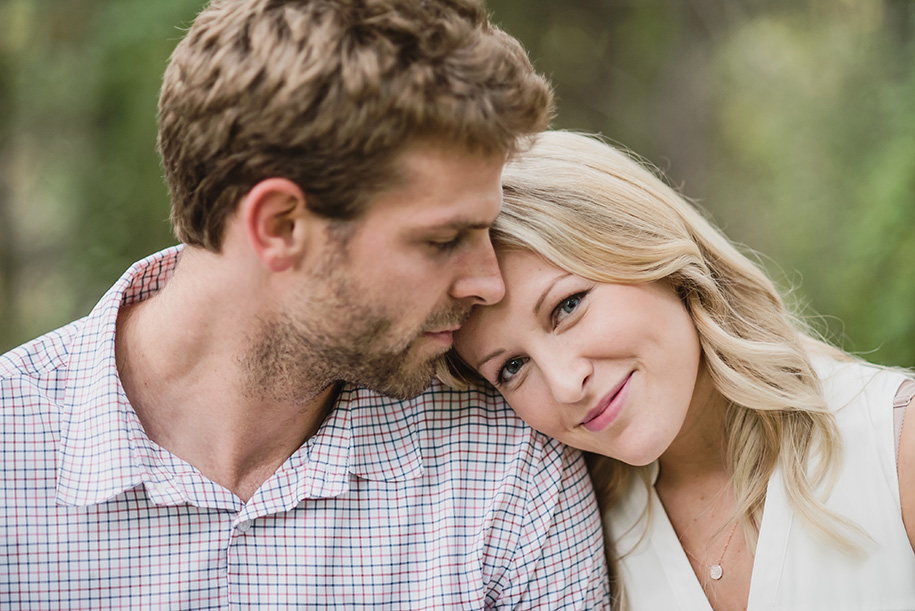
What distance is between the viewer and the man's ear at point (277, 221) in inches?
66.5

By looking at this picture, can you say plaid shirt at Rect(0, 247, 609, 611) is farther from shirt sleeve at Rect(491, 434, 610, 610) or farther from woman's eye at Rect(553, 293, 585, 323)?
woman's eye at Rect(553, 293, 585, 323)

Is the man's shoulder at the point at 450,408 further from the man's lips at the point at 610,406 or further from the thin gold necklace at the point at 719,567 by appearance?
the thin gold necklace at the point at 719,567

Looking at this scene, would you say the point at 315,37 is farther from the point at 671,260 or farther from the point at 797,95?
the point at 797,95

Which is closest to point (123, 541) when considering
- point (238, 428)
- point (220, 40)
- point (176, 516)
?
point (176, 516)

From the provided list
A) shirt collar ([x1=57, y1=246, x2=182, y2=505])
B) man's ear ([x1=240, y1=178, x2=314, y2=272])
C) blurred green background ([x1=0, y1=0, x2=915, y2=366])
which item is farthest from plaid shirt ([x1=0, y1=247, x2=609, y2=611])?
blurred green background ([x1=0, y1=0, x2=915, y2=366])

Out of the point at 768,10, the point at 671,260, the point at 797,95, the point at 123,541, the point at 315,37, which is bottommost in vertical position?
the point at 123,541

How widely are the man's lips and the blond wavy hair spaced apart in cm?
22

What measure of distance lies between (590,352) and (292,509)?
0.72 meters

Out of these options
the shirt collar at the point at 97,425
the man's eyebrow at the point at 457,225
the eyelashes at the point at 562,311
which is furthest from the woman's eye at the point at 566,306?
the shirt collar at the point at 97,425

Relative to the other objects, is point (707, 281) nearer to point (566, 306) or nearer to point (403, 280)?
point (566, 306)

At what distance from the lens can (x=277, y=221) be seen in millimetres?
1731

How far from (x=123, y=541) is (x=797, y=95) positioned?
585 centimetres

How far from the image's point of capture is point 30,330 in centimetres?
604

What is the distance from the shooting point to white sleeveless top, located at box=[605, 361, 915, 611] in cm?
194
